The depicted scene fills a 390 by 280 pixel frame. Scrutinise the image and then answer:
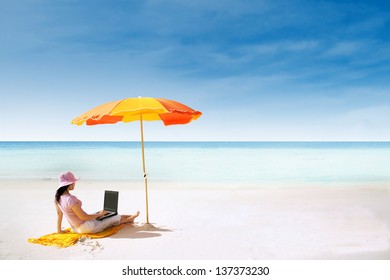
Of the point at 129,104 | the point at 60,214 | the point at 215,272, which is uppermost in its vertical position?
the point at 129,104

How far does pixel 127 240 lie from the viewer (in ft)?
16.5

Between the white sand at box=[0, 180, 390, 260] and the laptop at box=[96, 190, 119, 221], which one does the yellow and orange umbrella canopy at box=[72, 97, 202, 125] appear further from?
the white sand at box=[0, 180, 390, 260]

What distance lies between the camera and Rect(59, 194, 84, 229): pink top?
485 cm

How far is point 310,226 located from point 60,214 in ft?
13.7

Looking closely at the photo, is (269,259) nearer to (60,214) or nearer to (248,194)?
(60,214)

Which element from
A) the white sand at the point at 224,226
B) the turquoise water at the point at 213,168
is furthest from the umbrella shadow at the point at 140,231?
the turquoise water at the point at 213,168

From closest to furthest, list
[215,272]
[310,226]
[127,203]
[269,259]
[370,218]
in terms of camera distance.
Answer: [215,272] → [269,259] → [310,226] → [370,218] → [127,203]

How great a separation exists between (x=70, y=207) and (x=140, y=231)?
1.22 meters

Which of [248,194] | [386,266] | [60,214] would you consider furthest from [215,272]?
[248,194]

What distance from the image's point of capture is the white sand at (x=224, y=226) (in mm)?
4609

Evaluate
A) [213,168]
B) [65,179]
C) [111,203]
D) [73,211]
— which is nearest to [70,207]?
[73,211]

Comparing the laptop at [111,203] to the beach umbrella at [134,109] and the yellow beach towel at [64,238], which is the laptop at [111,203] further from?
the beach umbrella at [134,109]

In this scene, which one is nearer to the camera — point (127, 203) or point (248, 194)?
point (127, 203)

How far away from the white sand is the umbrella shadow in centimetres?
2
